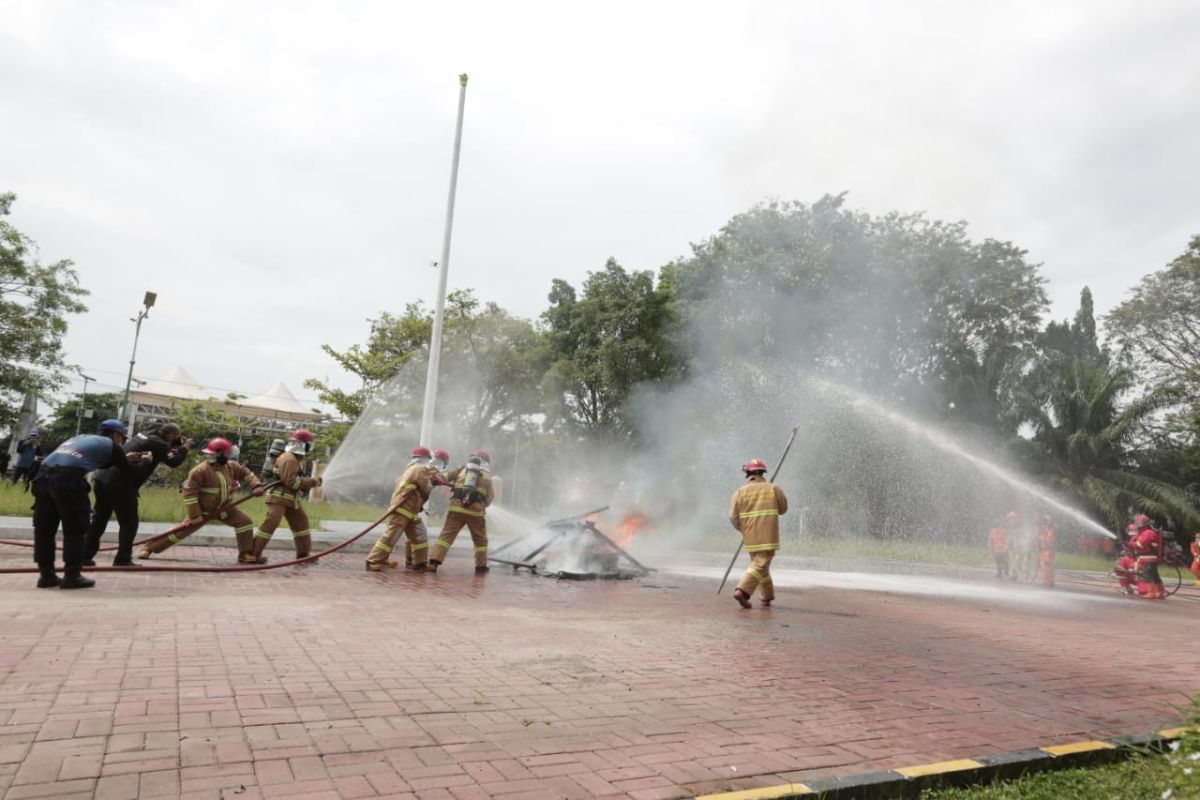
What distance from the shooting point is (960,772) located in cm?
332

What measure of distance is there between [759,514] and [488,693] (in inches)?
198

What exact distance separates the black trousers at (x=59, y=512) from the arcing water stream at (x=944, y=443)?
26.3 meters

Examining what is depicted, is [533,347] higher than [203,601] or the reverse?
higher

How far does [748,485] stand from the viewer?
29.7 ft

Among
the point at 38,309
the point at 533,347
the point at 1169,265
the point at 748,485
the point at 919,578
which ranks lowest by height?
the point at 919,578

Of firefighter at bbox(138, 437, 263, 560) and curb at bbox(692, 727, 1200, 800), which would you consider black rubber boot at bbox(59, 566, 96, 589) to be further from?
curb at bbox(692, 727, 1200, 800)

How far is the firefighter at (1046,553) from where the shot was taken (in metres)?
16.6

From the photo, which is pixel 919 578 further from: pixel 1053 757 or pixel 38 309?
pixel 38 309

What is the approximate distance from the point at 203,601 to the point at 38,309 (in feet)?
62.4

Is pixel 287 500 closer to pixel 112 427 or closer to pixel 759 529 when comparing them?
pixel 112 427

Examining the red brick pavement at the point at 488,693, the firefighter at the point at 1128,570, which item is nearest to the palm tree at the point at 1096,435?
the firefighter at the point at 1128,570

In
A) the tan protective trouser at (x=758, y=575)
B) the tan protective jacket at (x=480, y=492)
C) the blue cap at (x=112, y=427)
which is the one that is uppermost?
the blue cap at (x=112, y=427)

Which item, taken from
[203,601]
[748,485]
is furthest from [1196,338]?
[203,601]

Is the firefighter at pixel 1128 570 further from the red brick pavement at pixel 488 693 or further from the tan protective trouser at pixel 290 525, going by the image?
the tan protective trouser at pixel 290 525
